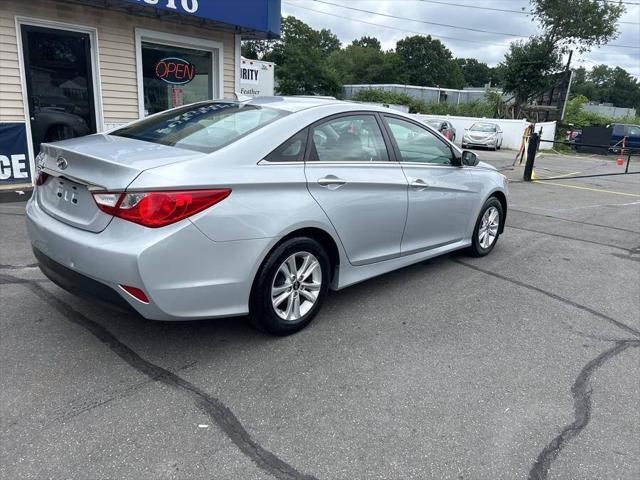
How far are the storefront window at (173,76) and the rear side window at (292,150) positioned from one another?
6.99 meters

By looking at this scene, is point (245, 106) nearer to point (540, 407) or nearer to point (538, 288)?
point (540, 407)

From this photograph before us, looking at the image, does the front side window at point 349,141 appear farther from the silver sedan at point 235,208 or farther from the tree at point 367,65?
the tree at point 367,65

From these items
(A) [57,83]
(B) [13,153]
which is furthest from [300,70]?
(B) [13,153]

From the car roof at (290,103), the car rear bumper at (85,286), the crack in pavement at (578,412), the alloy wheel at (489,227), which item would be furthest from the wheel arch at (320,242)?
the alloy wheel at (489,227)

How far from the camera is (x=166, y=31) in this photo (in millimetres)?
9438

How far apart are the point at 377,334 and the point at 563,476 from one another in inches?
63.1

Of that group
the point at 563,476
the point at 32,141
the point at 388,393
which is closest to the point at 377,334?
the point at 388,393

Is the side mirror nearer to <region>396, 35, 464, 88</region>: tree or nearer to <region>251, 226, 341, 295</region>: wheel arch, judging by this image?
<region>251, 226, 341, 295</region>: wheel arch

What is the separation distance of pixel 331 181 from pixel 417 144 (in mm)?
1384

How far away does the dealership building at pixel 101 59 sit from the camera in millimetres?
7902

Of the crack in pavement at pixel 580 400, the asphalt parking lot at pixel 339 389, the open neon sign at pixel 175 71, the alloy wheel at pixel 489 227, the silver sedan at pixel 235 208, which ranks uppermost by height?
the open neon sign at pixel 175 71

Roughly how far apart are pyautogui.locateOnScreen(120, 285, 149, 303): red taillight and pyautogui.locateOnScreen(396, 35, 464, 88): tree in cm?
10184

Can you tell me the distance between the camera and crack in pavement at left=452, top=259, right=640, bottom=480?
2.58m

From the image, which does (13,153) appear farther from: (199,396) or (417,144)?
(199,396)
